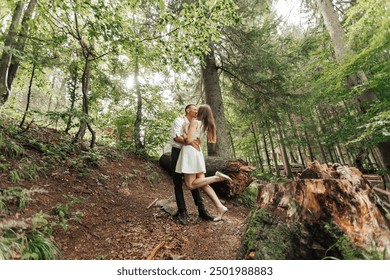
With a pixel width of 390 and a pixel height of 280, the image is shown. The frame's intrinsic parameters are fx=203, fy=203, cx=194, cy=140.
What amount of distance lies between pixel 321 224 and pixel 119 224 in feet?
9.61

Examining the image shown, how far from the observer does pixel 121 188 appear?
4.99 m

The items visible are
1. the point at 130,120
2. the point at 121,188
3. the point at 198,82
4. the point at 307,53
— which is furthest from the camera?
the point at 198,82

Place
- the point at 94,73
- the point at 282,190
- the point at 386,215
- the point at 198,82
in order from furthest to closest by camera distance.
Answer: the point at 198,82 < the point at 94,73 < the point at 282,190 < the point at 386,215

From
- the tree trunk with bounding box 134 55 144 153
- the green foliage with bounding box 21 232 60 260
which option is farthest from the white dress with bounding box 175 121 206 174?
the tree trunk with bounding box 134 55 144 153

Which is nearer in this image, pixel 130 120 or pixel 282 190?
pixel 282 190

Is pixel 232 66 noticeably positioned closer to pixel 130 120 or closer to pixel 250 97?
pixel 250 97

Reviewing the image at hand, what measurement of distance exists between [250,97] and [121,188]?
20.9ft

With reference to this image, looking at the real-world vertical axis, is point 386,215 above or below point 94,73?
below

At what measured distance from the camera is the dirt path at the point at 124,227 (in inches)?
102

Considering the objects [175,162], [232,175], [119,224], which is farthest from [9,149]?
[232,175]

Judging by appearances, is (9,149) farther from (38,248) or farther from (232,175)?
(232,175)

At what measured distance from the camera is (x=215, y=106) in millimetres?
7492

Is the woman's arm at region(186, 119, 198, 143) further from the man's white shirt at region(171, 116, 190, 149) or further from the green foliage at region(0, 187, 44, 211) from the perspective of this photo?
the green foliage at region(0, 187, 44, 211)
